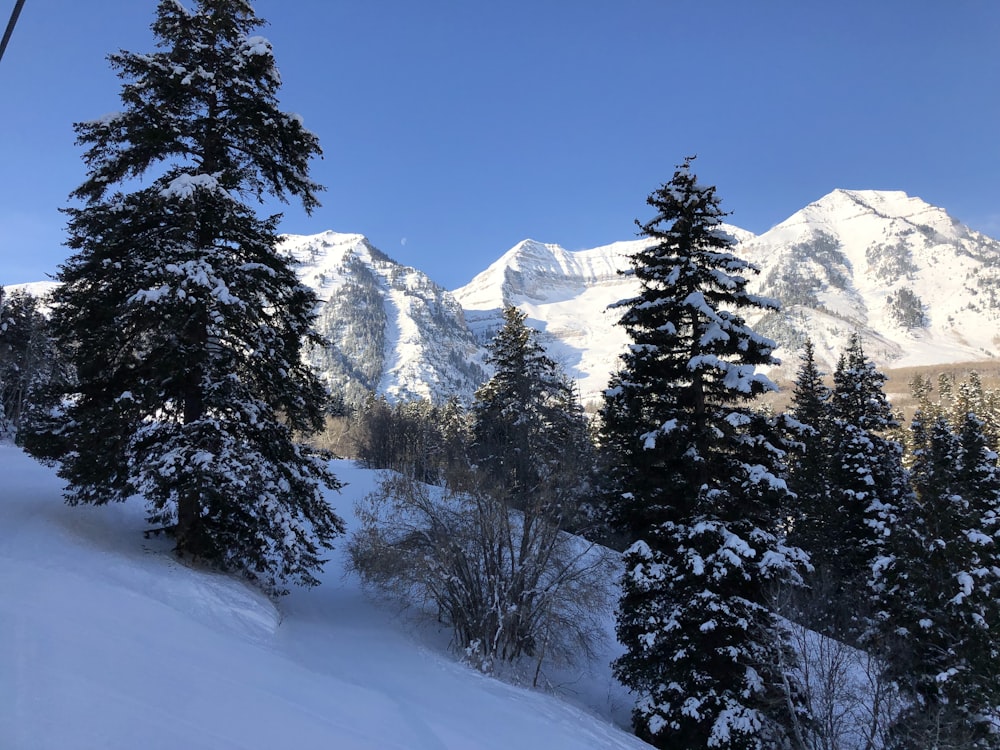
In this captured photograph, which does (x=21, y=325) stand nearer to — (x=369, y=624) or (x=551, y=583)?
(x=369, y=624)

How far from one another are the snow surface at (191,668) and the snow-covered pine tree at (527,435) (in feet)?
19.0

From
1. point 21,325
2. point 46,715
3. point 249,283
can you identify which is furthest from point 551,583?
point 21,325

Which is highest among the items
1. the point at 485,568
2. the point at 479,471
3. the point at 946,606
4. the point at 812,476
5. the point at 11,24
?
the point at 812,476

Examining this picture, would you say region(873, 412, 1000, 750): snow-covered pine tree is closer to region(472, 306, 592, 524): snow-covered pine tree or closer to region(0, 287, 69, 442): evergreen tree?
region(472, 306, 592, 524): snow-covered pine tree

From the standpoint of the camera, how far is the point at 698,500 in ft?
45.8

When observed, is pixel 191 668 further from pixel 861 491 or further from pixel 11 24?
pixel 861 491

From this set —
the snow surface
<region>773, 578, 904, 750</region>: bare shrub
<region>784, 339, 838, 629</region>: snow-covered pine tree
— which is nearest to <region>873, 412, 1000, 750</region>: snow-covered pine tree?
<region>773, 578, 904, 750</region>: bare shrub

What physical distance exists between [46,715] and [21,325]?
60.0 m

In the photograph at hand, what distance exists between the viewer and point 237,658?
8.43 m

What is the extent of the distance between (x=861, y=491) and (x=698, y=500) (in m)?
16.1

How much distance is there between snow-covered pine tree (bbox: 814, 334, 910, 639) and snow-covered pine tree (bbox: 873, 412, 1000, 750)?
1321mm

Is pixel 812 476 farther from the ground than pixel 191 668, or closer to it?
farther from the ground

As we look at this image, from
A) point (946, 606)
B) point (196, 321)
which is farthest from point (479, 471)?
point (946, 606)

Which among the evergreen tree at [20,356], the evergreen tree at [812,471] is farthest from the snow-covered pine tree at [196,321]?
the evergreen tree at [20,356]
